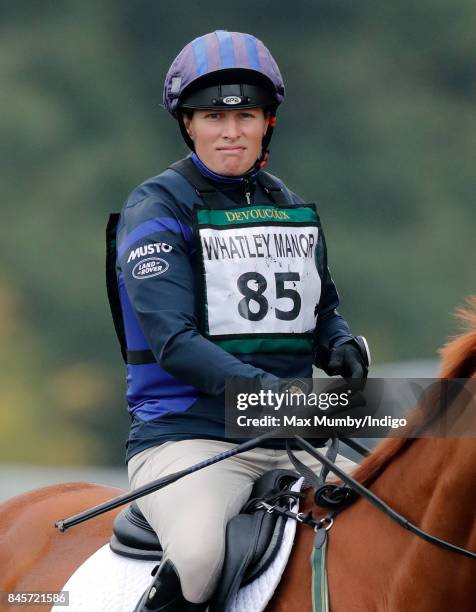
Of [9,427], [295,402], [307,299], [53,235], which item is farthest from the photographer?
[53,235]

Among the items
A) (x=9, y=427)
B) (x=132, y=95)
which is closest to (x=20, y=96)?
(x=132, y=95)

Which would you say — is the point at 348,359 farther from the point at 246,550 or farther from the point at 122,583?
the point at 122,583

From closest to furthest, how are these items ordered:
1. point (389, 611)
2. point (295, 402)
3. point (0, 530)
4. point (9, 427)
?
point (389, 611), point (295, 402), point (0, 530), point (9, 427)

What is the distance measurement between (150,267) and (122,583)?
0.93m

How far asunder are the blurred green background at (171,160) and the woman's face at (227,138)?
446 inches

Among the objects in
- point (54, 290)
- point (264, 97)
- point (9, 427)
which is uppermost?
point (264, 97)

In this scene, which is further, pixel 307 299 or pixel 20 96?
pixel 20 96

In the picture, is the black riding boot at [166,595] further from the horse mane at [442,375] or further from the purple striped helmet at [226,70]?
the purple striped helmet at [226,70]

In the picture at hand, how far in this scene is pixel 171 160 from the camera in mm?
16375

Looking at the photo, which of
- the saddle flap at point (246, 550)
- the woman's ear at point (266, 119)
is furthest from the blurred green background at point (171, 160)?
the saddle flap at point (246, 550)

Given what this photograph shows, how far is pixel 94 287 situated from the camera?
16.5m

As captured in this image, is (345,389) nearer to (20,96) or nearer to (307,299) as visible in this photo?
(307,299)

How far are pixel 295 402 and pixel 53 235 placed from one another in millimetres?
14056

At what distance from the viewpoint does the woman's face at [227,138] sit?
3953 millimetres
